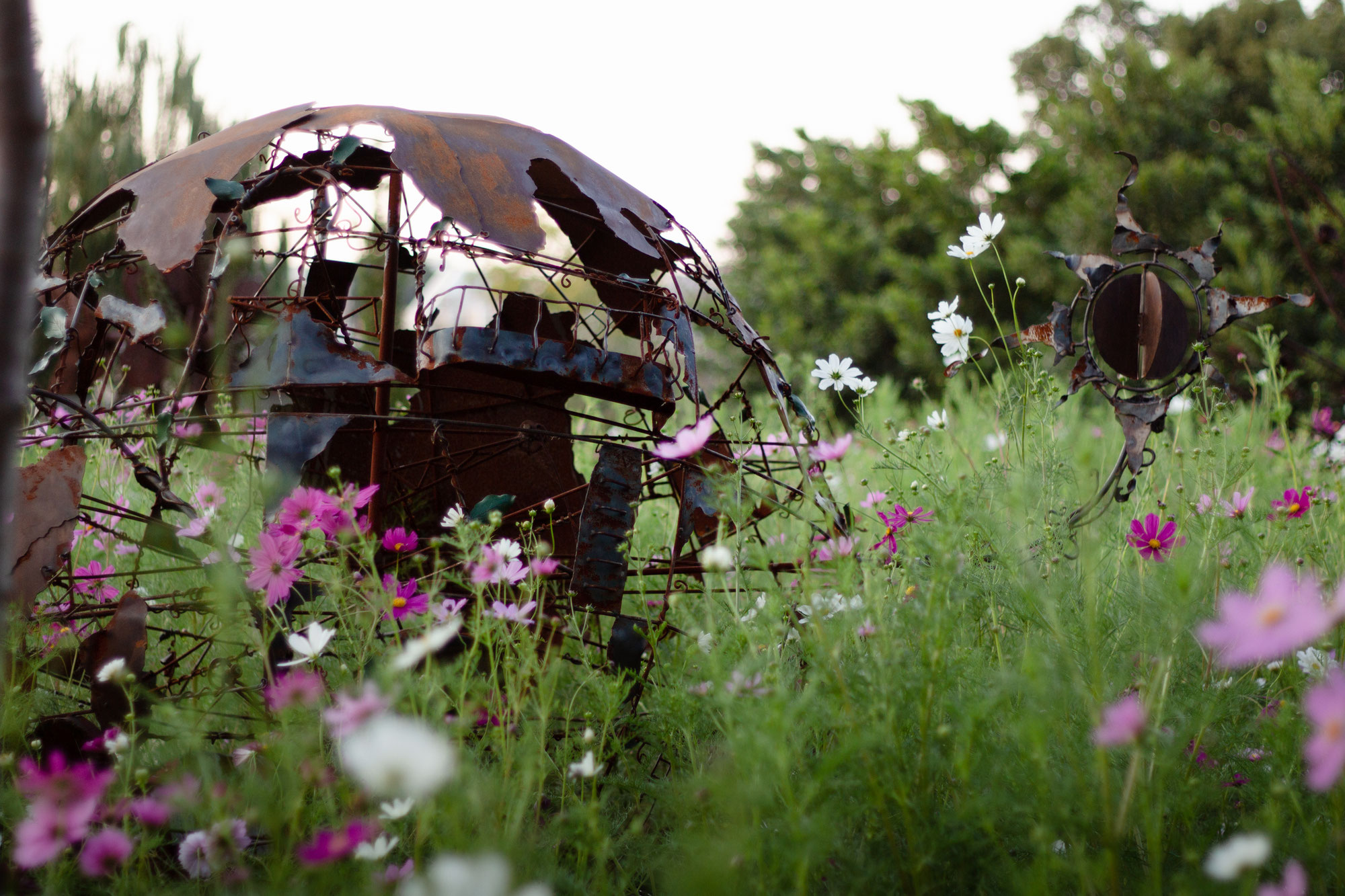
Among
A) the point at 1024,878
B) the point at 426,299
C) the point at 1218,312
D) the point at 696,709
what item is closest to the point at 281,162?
the point at 426,299

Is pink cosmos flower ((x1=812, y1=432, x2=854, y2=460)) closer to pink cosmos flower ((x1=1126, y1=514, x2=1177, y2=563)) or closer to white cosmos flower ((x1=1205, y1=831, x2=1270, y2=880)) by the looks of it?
white cosmos flower ((x1=1205, y1=831, x2=1270, y2=880))

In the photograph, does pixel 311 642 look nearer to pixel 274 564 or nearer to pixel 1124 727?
pixel 274 564

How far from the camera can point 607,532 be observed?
52.8 inches

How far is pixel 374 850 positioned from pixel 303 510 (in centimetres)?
51

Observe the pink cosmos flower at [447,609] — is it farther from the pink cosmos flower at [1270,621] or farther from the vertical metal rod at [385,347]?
the pink cosmos flower at [1270,621]

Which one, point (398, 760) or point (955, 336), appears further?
point (955, 336)

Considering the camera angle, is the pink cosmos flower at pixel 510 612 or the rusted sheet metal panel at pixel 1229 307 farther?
the rusted sheet metal panel at pixel 1229 307

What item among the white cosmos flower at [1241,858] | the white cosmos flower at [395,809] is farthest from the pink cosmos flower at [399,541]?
the white cosmos flower at [1241,858]

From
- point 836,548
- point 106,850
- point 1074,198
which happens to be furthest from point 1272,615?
point 1074,198

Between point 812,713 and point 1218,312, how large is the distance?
1.24m

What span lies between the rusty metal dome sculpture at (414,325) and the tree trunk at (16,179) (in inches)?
19.9

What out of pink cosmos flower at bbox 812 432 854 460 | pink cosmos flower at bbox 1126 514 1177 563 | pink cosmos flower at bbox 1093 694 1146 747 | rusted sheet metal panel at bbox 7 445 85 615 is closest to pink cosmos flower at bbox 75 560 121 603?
rusted sheet metal panel at bbox 7 445 85 615

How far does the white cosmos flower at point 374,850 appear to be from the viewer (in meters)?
0.89

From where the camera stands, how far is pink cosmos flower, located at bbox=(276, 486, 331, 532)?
1176 millimetres
